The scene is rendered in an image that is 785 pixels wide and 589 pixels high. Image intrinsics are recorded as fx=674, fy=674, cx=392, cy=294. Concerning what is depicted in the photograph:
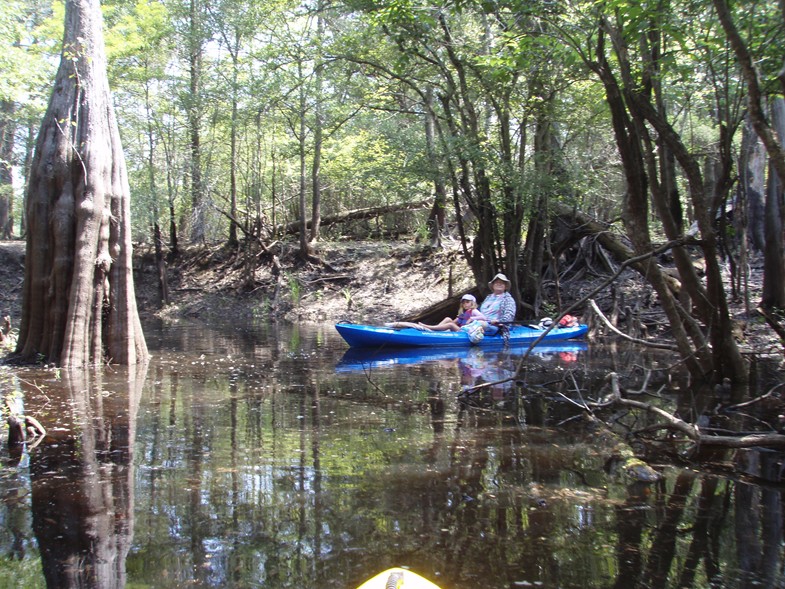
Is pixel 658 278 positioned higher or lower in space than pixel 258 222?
lower

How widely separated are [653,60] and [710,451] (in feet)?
12.4

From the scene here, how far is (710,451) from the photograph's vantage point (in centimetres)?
532

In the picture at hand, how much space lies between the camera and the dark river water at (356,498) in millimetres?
3324

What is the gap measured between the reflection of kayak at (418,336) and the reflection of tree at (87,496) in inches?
222

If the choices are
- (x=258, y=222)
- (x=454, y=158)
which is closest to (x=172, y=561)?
(x=454, y=158)

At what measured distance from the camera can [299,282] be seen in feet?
70.3

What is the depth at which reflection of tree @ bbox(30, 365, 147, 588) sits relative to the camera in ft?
10.8

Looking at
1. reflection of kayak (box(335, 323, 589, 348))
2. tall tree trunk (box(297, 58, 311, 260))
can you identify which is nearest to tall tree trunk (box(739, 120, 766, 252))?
reflection of kayak (box(335, 323, 589, 348))

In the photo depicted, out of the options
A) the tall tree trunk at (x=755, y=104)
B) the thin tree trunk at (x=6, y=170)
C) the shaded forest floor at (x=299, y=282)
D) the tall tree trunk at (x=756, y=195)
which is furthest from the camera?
the thin tree trunk at (x=6, y=170)

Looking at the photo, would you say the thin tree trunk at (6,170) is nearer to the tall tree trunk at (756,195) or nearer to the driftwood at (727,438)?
the tall tree trunk at (756,195)

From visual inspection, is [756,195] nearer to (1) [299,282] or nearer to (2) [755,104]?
(2) [755,104]

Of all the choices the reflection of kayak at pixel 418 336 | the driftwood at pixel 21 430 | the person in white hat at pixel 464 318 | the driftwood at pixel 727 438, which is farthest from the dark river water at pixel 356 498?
the person in white hat at pixel 464 318

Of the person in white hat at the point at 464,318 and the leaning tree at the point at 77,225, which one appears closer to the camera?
the leaning tree at the point at 77,225

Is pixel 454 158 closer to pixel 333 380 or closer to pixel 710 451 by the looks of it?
pixel 333 380
